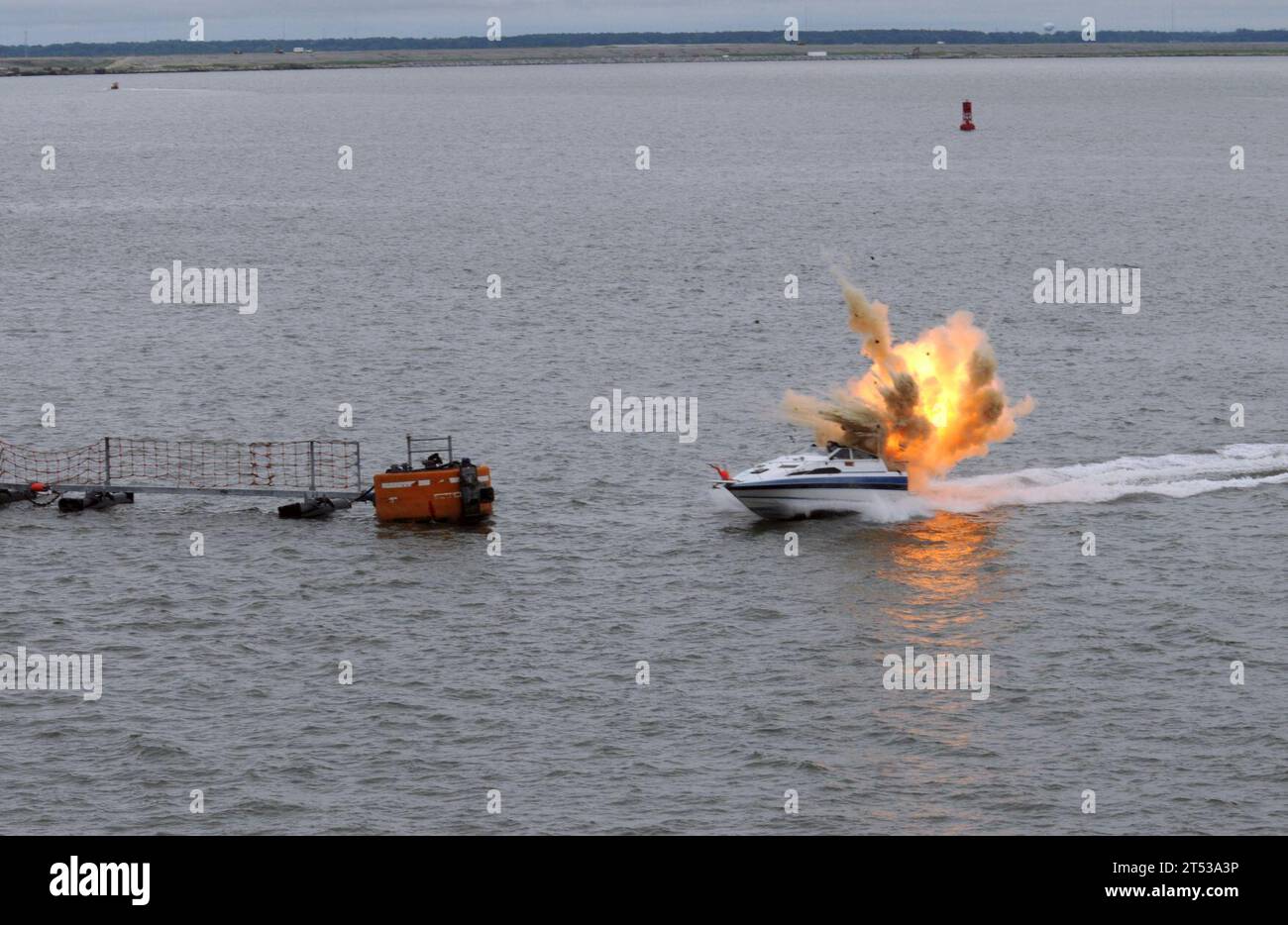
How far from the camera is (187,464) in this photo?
269 ft

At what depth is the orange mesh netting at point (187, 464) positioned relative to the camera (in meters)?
78.6

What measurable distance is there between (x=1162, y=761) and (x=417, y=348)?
70475 millimetres

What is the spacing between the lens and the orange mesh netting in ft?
258

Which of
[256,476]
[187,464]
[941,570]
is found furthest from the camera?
[187,464]

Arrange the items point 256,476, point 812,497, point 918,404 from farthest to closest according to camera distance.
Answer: point 256,476 < point 918,404 < point 812,497

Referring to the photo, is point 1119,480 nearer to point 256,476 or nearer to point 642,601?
point 642,601

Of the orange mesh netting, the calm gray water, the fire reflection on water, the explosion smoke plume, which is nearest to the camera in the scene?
the calm gray water

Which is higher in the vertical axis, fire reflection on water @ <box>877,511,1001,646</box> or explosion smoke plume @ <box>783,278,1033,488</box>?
explosion smoke plume @ <box>783,278,1033,488</box>

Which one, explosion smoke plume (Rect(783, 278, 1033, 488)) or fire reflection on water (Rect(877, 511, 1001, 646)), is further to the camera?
explosion smoke plume (Rect(783, 278, 1033, 488))

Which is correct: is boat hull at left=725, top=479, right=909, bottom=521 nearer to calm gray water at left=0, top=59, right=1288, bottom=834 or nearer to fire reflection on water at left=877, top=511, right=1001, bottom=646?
calm gray water at left=0, top=59, right=1288, bottom=834

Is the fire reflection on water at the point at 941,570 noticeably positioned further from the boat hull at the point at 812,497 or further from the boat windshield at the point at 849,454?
the boat windshield at the point at 849,454

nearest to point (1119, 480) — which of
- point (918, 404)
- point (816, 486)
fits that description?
point (918, 404)

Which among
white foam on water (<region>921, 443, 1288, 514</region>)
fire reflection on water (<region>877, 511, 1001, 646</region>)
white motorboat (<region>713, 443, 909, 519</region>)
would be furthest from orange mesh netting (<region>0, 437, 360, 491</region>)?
white foam on water (<region>921, 443, 1288, 514</region>)
